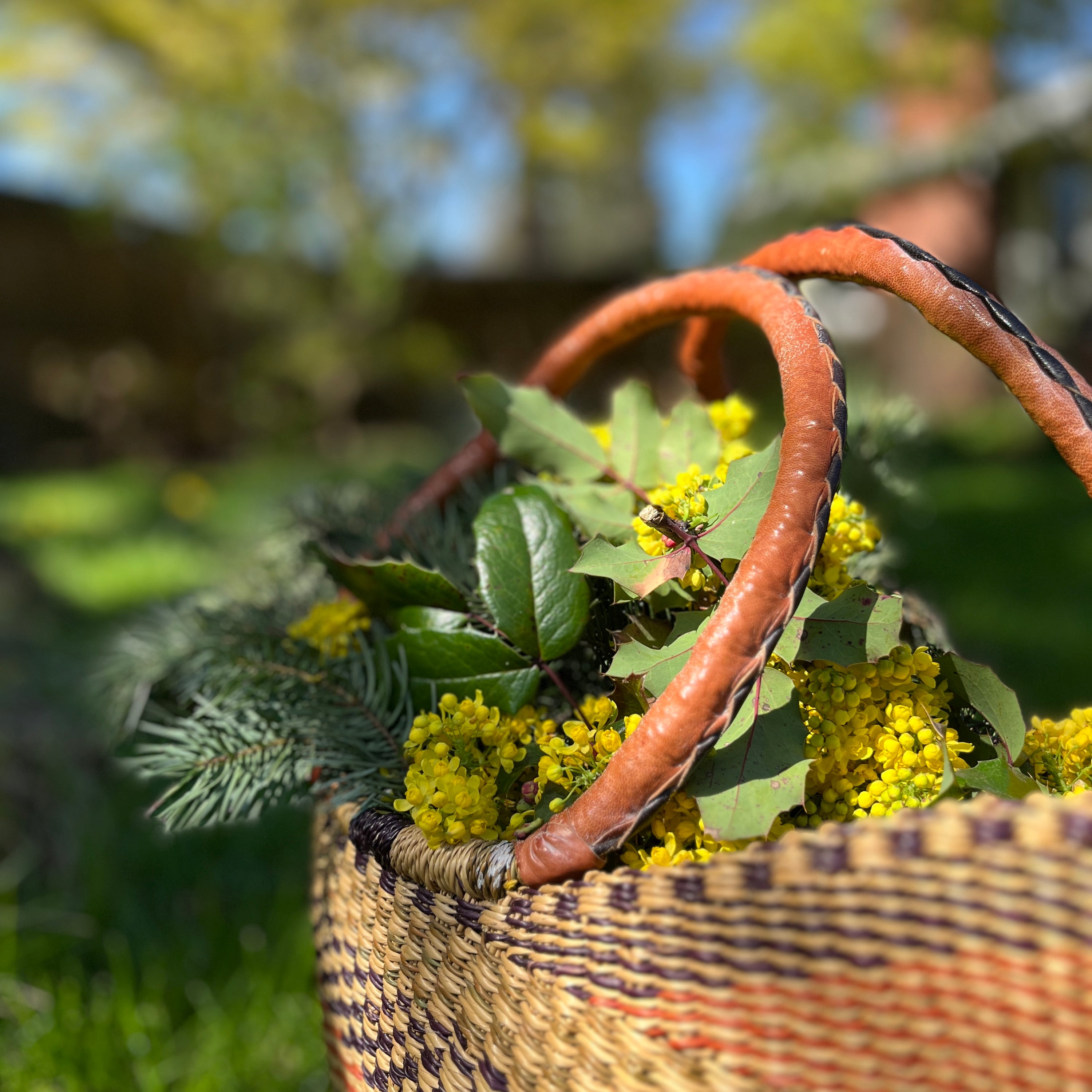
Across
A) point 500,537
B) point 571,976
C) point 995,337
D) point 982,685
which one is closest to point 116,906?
point 500,537

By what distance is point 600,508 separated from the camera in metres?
0.73

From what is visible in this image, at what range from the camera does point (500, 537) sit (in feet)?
2.24

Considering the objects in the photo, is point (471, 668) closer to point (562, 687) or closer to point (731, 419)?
point (562, 687)

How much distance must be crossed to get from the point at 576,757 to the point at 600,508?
0.79ft

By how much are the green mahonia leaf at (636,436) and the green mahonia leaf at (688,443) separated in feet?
0.03

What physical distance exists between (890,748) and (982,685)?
0.10 m

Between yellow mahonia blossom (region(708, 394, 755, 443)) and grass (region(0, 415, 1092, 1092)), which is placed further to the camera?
grass (region(0, 415, 1092, 1092))

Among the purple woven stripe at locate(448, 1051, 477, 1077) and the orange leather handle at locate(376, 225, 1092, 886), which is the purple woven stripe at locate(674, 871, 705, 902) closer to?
the orange leather handle at locate(376, 225, 1092, 886)

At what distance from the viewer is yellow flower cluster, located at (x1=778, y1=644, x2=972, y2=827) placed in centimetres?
52

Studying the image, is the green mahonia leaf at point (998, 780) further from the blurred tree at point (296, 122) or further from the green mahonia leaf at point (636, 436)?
the blurred tree at point (296, 122)

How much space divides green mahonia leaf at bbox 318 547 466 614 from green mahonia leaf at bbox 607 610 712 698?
0.58 ft

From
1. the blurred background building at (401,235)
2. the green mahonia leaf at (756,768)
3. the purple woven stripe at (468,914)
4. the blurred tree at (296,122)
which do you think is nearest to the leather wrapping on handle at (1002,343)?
the green mahonia leaf at (756,768)

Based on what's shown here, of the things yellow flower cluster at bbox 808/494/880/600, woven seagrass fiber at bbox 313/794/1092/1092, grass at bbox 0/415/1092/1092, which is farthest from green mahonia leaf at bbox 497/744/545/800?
grass at bbox 0/415/1092/1092

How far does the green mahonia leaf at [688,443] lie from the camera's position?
0.75 meters
